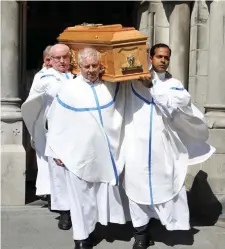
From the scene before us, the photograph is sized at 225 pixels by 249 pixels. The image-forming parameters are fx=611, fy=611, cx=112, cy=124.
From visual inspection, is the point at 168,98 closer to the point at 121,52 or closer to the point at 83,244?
the point at 121,52

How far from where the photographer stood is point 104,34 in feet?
16.4

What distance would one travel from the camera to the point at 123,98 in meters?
5.11

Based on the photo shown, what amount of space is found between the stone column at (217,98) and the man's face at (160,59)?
5.70ft

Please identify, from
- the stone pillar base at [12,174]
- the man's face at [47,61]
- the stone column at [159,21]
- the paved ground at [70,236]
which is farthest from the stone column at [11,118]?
the stone column at [159,21]

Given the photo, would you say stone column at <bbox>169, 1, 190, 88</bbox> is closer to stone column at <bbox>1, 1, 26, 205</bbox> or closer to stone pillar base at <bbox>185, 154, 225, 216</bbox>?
stone pillar base at <bbox>185, 154, 225, 216</bbox>

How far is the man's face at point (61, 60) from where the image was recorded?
5.52 meters

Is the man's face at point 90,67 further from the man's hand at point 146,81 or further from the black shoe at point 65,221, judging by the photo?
the black shoe at point 65,221

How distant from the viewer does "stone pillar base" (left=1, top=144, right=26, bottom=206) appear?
654cm

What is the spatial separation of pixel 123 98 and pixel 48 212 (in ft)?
6.10

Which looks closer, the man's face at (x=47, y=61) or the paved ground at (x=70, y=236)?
the paved ground at (x=70, y=236)

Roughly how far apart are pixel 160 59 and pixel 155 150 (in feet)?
2.51

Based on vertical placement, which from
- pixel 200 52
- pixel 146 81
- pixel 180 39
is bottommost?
pixel 146 81

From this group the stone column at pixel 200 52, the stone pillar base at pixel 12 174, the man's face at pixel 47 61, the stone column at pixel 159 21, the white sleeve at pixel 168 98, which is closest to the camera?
the white sleeve at pixel 168 98

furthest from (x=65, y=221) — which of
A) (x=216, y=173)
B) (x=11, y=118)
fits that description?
(x=216, y=173)
